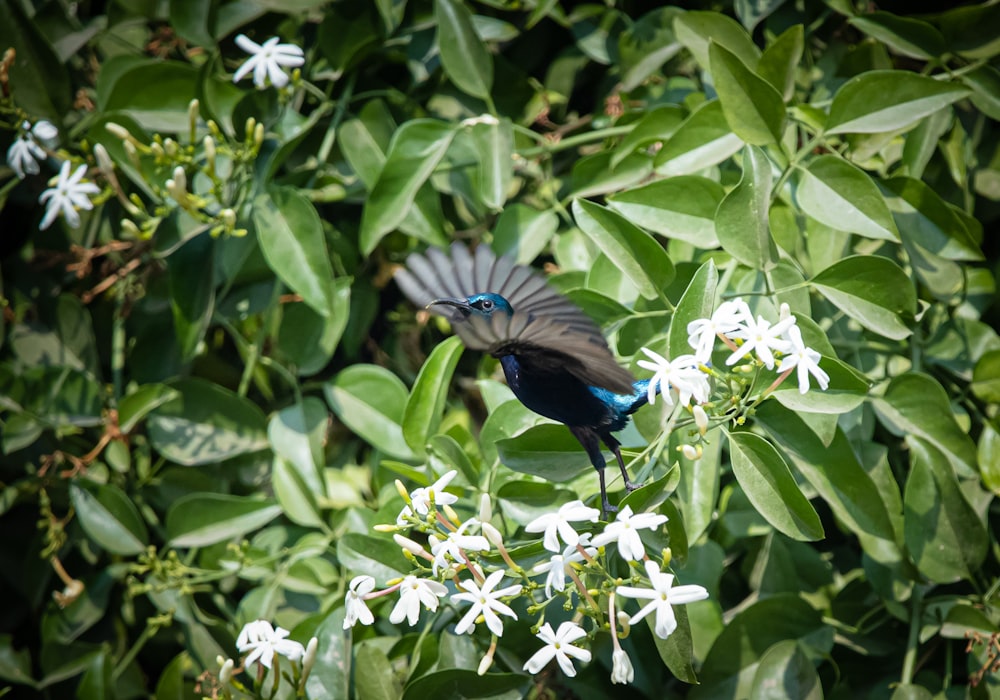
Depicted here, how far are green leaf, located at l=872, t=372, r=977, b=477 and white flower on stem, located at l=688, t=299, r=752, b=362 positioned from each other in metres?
0.46

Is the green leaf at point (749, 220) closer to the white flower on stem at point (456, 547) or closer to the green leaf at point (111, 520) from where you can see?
the white flower on stem at point (456, 547)

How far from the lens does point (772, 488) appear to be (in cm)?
101

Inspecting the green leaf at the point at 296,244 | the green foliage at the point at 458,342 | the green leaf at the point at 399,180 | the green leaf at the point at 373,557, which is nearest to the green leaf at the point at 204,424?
the green foliage at the point at 458,342

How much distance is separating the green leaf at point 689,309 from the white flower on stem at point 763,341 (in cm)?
11

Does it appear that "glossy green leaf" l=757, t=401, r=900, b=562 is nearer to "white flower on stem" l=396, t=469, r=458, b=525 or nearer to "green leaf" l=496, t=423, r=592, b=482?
"green leaf" l=496, t=423, r=592, b=482

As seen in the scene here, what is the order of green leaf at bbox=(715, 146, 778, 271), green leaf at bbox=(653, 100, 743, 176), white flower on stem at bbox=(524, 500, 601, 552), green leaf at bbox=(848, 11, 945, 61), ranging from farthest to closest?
1. green leaf at bbox=(848, 11, 945, 61)
2. green leaf at bbox=(653, 100, 743, 176)
3. green leaf at bbox=(715, 146, 778, 271)
4. white flower on stem at bbox=(524, 500, 601, 552)

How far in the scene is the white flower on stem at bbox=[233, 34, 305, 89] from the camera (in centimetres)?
154

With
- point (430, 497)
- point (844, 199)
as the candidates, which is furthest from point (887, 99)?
point (430, 497)

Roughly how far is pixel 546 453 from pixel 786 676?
1.72 feet

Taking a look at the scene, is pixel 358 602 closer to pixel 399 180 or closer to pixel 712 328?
pixel 712 328

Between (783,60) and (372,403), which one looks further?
(372,403)

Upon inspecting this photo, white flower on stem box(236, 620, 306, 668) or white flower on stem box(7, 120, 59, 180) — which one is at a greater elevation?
white flower on stem box(7, 120, 59, 180)

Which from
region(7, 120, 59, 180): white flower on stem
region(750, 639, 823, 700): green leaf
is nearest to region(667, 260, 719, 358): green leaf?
region(750, 639, 823, 700): green leaf

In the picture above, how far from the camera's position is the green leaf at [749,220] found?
1134 mm
